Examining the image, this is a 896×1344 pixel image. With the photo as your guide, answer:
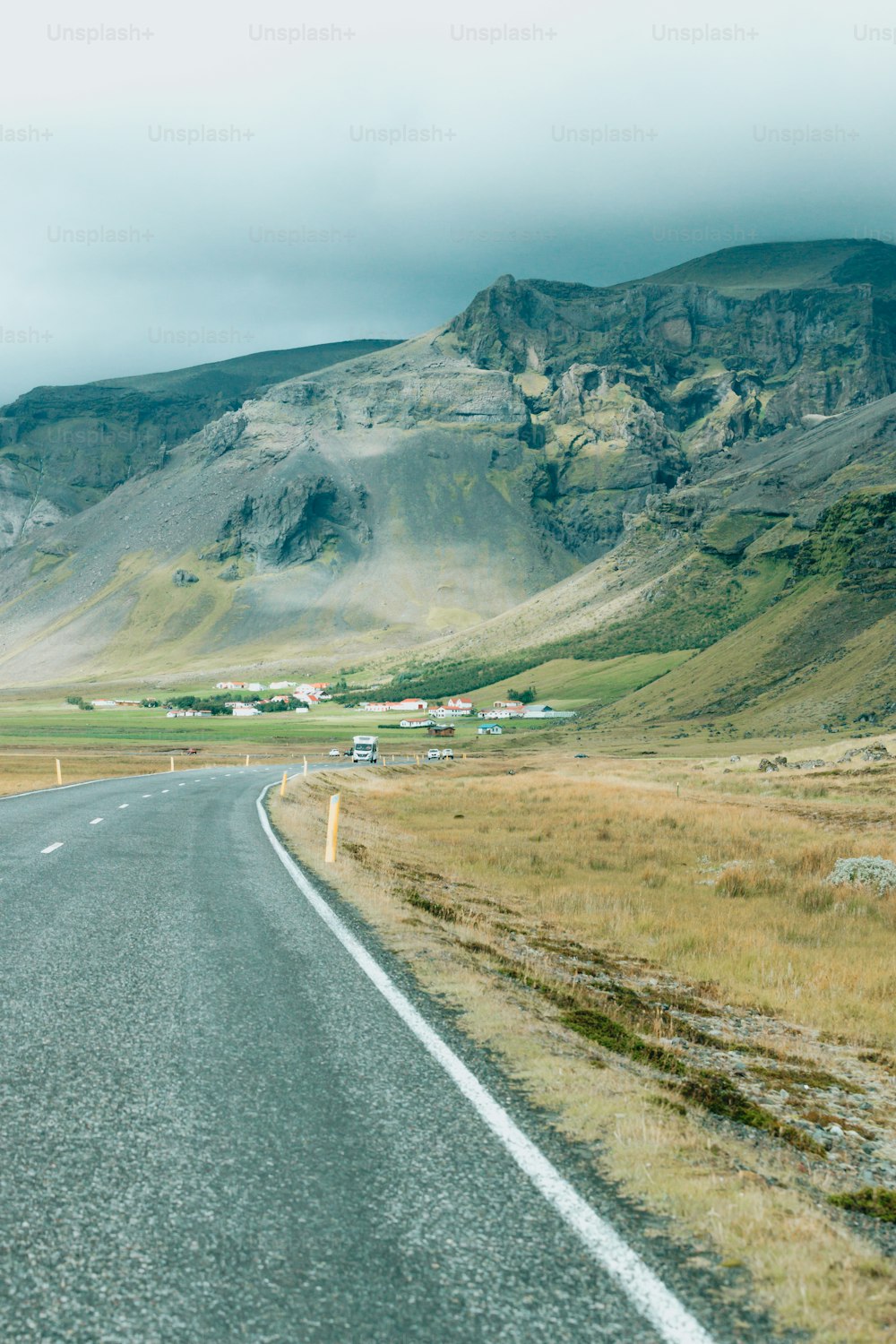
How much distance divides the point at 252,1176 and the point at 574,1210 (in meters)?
1.65

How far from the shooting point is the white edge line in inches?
162

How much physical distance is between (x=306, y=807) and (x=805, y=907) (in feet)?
65.2

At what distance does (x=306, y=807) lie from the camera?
3431 cm

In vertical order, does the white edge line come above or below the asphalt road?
below

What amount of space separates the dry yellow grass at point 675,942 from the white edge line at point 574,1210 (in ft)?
1.18

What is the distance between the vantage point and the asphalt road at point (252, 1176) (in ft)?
13.6

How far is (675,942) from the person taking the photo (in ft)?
46.1

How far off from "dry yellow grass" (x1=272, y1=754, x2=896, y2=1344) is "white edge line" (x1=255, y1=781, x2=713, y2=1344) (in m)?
0.36

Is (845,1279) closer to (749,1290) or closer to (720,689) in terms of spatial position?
(749,1290)

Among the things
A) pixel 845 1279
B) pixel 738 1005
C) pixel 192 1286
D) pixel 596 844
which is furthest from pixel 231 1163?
pixel 596 844

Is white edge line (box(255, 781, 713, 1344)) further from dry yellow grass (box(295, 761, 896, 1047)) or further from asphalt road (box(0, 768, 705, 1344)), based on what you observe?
dry yellow grass (box(295, 761, 896, 1047))

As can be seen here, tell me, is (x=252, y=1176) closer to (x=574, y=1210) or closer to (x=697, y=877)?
(x=574, y=1210)

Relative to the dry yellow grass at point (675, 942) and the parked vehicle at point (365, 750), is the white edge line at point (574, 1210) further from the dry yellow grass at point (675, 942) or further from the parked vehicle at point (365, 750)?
the parked vehicle at point (365, 750)

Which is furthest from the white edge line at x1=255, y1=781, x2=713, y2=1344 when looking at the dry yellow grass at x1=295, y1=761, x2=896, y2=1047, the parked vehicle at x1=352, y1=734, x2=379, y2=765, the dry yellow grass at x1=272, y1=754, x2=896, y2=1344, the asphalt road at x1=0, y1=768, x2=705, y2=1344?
the parked vehicle at x1=352, y1=734, x2=379, y2=765
